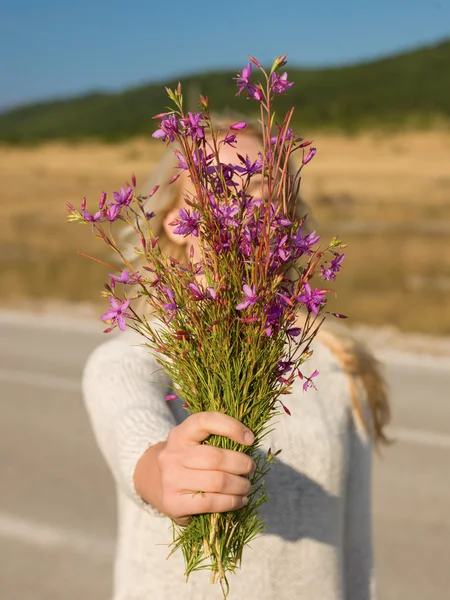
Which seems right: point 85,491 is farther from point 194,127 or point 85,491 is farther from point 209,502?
point 194,127

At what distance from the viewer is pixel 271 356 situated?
1.63 meters

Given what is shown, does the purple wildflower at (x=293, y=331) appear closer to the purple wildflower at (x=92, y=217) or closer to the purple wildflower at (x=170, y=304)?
the purple wildflower at (x=170, y=304)

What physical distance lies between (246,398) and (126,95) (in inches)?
4765

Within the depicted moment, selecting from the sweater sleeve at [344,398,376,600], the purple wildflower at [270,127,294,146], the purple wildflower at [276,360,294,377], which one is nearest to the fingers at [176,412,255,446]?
the purple wildflower at [276,360,294,377]

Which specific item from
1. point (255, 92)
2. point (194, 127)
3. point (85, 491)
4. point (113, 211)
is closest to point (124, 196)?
point (113, 211)

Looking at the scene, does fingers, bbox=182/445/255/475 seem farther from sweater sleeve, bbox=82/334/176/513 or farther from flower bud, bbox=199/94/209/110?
flower bud, bbox=199/94/209/110

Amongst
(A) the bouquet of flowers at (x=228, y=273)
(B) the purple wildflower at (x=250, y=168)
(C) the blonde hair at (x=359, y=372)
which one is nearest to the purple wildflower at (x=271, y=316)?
(A) the bouquet of flowers at (x=228, y=273)

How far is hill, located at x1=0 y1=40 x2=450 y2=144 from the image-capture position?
76312mm

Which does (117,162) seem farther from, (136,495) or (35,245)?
(136,495)

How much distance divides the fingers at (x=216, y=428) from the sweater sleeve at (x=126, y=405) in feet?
1.18

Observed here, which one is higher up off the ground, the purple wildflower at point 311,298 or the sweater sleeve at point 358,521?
the purple wildflower at point 311,298

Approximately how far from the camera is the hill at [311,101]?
250ft

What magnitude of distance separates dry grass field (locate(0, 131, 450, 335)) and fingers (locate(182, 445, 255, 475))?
88cm

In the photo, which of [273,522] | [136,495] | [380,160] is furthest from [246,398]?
[380,160]
